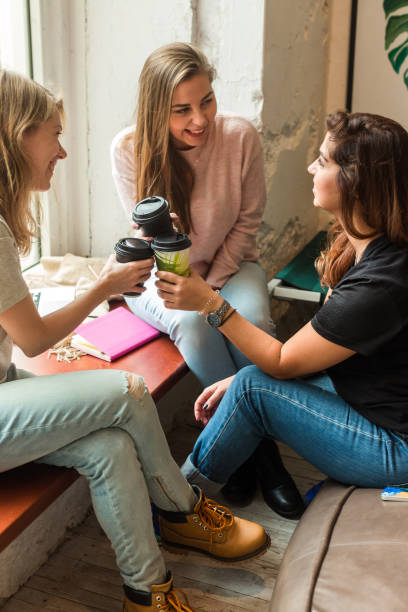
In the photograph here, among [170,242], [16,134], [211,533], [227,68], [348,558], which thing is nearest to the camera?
[348,558]

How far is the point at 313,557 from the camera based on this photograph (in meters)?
1.33

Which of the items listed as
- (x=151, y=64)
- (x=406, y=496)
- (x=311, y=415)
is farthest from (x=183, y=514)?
(x=151, y=64)

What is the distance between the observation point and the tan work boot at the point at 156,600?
57.6 inches

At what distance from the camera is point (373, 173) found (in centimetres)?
146

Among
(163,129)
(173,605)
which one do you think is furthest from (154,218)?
(173,605)

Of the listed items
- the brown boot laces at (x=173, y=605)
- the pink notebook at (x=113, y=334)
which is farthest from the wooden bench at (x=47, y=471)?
the brown boot laces at (x=173, y=605)

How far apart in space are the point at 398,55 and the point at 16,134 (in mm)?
2085

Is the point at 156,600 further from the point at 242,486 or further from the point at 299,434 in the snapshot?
the point at 242,486

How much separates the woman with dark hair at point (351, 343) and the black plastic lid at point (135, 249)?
0.07m

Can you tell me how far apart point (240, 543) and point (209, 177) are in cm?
117

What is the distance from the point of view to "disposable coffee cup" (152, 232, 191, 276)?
1579 millimetres

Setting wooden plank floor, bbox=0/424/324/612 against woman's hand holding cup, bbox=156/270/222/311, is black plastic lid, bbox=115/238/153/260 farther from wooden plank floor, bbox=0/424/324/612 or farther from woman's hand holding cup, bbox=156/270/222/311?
wooden plank floor, bbox=0/424/324/612

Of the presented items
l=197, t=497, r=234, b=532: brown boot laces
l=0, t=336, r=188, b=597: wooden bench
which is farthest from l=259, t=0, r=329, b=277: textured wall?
l=197, t=497, r=234, b=532: brown boot laces

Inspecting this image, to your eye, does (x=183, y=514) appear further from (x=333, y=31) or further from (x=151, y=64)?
(x=333, y=31)
